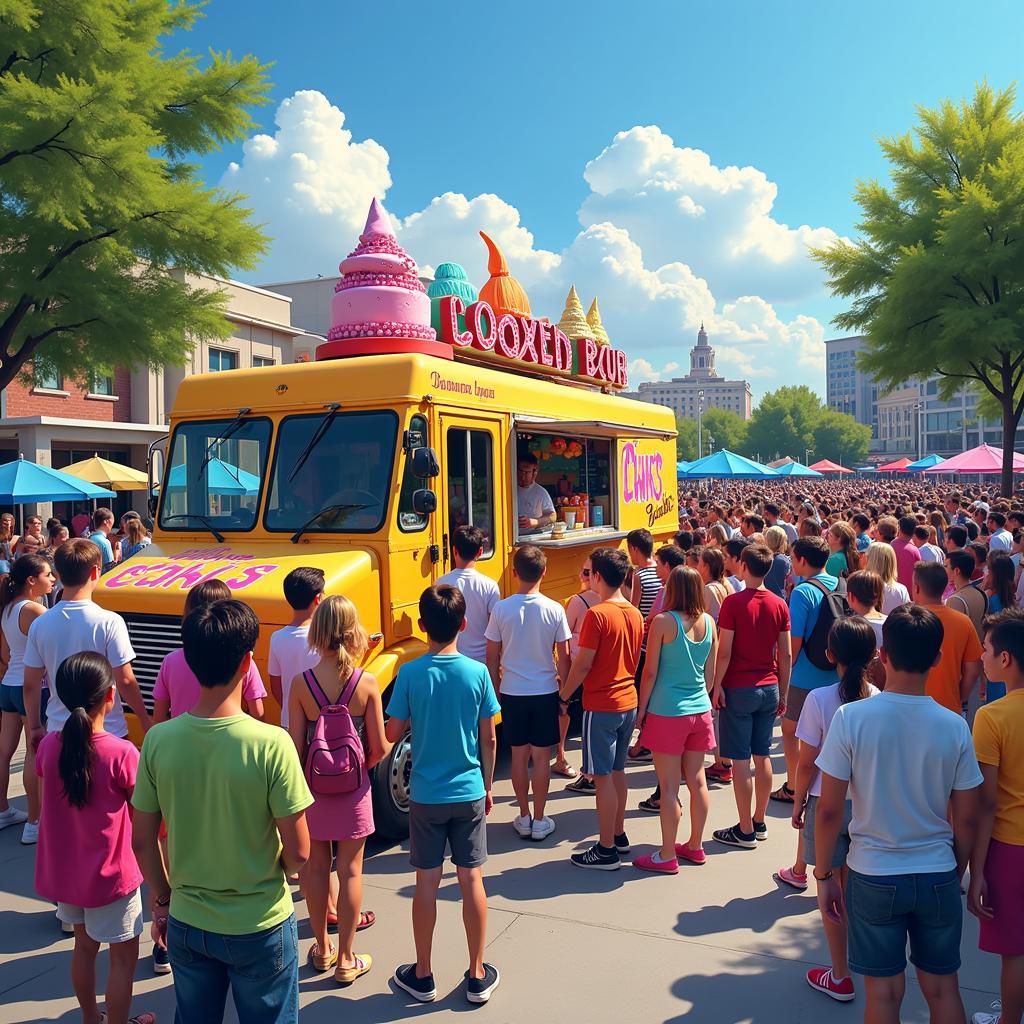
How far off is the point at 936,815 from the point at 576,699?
503 cm

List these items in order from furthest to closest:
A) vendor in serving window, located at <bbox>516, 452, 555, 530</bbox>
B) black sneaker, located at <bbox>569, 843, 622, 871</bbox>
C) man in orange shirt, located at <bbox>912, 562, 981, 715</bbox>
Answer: vendor in serving window, located at <bbox>516, 452, 555, 530</bbox>
black sneaker, located at <bbox>569, 843, 622, 871</bbox>
man in orange shirt, located at <bbox>912, 562, 981, 715</bbox>

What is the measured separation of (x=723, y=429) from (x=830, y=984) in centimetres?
14489

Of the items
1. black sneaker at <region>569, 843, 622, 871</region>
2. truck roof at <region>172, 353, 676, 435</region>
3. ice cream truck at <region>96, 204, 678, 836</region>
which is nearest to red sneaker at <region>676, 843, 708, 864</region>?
black sneaker at <region>569, 843, 622, 871</region>

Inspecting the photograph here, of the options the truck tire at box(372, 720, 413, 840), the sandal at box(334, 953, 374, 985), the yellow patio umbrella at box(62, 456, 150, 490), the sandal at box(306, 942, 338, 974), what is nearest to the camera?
the sandal at box(334, 953, 374, 985)

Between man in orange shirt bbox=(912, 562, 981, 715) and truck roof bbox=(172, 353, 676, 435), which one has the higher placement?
truck roof bbox=(172, 353, 676, 435)

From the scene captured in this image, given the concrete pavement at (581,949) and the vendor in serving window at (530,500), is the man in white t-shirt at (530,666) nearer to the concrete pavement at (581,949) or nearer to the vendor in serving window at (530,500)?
the concrete pavement at (581,949)

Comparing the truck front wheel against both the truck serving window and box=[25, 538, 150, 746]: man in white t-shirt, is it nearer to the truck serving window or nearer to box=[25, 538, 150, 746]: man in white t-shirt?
box=[25, 538, 150, 746]: man in white t-shirt

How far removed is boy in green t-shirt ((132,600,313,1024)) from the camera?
2.59m

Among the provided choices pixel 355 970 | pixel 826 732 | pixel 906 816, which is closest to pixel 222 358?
pixel 355 970

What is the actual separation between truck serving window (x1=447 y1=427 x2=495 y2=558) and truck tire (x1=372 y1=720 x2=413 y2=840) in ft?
5.52

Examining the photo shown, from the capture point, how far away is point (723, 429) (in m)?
143

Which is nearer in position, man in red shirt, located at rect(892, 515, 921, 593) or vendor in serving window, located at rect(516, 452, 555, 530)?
vendor in serving window, located at rect(516, 452, 555, 530)

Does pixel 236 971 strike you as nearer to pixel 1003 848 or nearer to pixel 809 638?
pixel 1003 848

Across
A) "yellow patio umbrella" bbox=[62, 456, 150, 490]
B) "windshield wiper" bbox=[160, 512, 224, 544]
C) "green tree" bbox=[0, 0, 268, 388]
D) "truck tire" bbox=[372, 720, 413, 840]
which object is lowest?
"truck tire" bbox=[372, 720, 413, 840]
